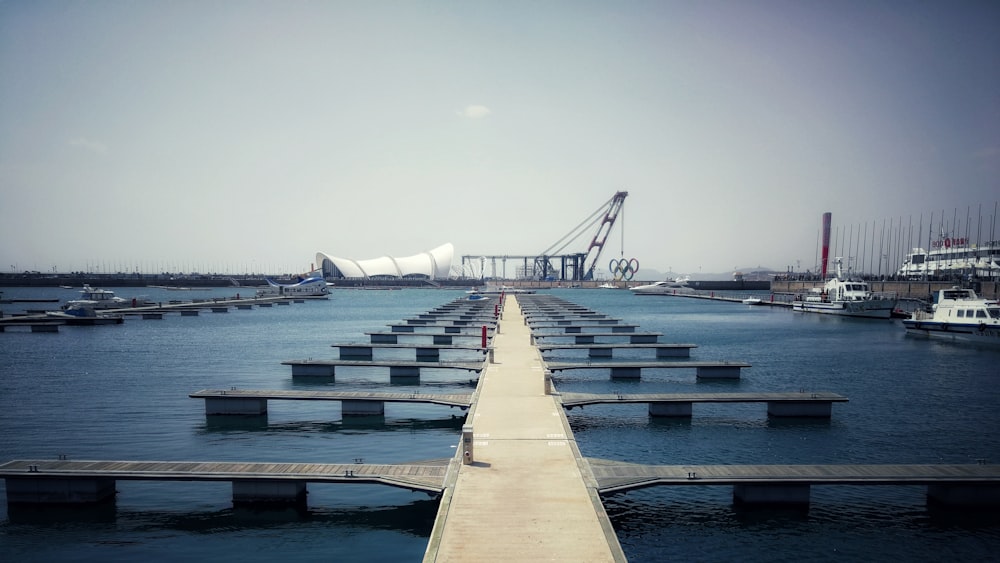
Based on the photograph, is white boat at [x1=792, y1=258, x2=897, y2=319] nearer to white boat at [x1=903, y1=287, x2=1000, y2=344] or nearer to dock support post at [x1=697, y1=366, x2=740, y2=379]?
white boat at [x1=903, y1=287, x2=1000, y2=344]

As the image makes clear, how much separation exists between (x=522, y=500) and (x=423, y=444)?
11.1 metres

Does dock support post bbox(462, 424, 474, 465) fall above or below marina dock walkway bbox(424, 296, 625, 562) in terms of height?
above

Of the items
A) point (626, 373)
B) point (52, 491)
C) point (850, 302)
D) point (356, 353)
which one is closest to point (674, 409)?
point (626, 373)

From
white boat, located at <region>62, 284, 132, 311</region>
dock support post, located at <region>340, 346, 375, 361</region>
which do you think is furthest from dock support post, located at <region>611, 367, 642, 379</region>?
white boat, located at <region>62, 284, 132, 311</region>

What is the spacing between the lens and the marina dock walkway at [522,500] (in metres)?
11.2

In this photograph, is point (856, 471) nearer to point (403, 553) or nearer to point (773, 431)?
point (773, 431)

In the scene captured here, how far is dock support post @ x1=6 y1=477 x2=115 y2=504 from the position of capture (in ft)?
54.0

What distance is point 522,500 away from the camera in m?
13.4

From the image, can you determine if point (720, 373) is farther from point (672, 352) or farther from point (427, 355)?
point (427, 355)

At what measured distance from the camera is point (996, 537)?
606 inches

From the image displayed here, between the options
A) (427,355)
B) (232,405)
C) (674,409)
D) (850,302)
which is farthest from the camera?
(850,302)

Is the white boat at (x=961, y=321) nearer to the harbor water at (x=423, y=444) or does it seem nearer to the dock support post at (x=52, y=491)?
the harbor water at (x=423, y=444)

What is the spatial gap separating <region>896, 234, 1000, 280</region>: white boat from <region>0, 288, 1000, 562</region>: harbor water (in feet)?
264

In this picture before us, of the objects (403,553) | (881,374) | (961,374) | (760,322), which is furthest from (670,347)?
(760,322)
